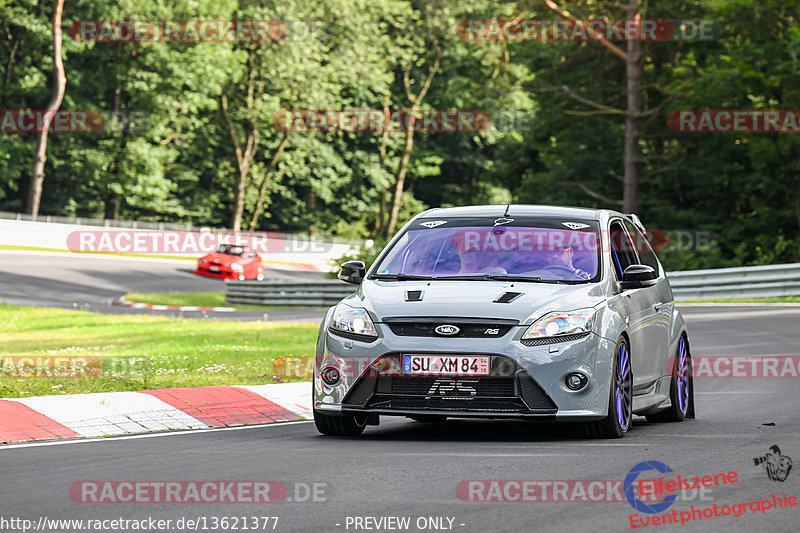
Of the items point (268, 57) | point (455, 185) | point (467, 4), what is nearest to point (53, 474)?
point (268, 57)

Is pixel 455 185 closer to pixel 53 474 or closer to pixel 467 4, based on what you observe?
pixel 467 4

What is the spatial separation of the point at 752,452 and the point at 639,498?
2.10 m

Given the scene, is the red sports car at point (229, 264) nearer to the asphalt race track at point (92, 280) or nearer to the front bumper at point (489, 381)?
the asphalt race track at point (92, 280)

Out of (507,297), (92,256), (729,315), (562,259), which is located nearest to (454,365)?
(507,297)

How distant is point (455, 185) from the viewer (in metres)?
86.0

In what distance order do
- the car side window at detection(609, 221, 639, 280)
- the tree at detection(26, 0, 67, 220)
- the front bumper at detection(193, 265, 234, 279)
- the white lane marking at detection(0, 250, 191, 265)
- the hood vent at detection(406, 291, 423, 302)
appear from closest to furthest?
the hood vent at detection(406, 291, 423, 302) < the car side window at detection(609, 221, 639, 280) < the white lane marking at detection(0, 250, 191, 265) < the front bumper at detection(193, 265, 234, 279) < the tree at detection(26, 0, 67, 220)

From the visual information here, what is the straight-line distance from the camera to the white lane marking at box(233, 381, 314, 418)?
37.6ft

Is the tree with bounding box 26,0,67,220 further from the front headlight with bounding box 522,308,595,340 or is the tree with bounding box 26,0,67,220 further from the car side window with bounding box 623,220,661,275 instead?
the front headlight with bounding box 522,308,595,340

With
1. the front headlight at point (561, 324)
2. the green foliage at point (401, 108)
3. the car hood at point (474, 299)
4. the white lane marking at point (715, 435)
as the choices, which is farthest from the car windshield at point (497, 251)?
→ the green foliage at point (401, 108)

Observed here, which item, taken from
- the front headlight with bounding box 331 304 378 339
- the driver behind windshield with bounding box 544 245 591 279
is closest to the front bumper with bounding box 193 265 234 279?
the driver behind windshield with bounding box 544 245 591 279

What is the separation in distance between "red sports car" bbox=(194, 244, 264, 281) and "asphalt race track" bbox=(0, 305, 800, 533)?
Answer: 137 feet

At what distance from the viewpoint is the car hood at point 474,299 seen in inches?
346

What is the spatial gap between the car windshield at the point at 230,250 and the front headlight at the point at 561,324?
4497 cm

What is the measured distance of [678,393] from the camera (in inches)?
434
